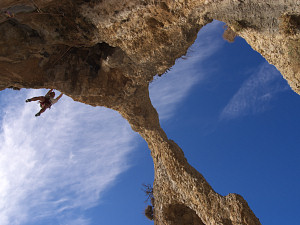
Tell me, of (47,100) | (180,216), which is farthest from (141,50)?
(180,216)

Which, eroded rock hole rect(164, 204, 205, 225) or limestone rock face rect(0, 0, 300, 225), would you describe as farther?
eroded rock hole rect(164, 204, 205, 225)

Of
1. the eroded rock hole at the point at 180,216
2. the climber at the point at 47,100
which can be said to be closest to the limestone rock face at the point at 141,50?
the eroded rock hole at the point at 180,216

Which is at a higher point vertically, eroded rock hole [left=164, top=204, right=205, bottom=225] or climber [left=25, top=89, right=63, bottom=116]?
climber [left=25, top=89, right=63, bottom=116]

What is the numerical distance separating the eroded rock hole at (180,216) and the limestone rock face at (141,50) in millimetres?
39

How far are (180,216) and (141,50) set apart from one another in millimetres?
7023

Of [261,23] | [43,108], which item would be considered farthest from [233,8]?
[43,108]

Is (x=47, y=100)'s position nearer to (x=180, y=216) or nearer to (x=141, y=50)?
(x=141, y=50)

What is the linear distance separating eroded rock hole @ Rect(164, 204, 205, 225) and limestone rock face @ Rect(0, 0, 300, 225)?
0.04m

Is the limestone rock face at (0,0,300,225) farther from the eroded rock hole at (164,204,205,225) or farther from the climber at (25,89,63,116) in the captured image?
the climber at (25,89,63,116)

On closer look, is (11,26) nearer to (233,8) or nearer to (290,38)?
(233,8)

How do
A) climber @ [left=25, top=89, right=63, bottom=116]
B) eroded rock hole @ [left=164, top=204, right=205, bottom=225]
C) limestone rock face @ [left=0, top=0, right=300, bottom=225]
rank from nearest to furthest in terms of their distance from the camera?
limestone rock face @ [left=0, top=0, right=300, bottom=225] → climber @ [left=25, top=89, right=63, bottom=116] → eroded rock hole @ [left=164, top=204, right=205, bottom=225]

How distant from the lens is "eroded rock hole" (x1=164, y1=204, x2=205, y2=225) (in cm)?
972

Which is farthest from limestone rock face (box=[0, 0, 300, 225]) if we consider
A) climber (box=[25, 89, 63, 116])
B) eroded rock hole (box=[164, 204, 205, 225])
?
climber (box=[25, 89, 63, 116])

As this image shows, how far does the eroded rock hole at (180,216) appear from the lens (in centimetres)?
972
